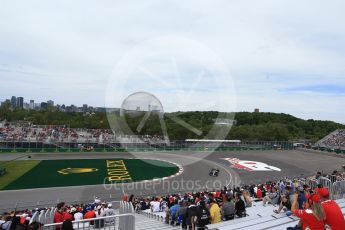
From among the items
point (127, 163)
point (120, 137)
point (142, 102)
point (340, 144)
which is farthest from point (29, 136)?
point (340, 144)


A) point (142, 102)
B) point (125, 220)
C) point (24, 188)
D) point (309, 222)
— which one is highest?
point (142, 102)

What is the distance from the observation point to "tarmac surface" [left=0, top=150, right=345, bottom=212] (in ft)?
68.7

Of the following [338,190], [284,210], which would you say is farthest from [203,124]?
[284,210]

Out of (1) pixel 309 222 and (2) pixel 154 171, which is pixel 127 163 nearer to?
(2) pixel 154 171

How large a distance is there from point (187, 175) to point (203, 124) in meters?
56.3

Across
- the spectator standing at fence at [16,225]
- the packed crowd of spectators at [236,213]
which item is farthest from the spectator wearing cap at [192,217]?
the spectator standing at fence at [16,225]

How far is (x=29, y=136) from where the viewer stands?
45562mm

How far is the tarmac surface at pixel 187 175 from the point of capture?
20.9m

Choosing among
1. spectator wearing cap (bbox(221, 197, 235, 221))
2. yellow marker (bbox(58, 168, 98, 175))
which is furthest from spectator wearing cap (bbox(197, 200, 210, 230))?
yellow marker (bbox(58, 168, 98, 175))

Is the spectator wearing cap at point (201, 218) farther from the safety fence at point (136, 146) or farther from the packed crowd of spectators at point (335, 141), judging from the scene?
the packed crowd of spectators at point (335, 141)

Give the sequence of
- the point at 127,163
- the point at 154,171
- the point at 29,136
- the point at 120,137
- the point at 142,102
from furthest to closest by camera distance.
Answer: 1. the point at 120,137
2. the point at 29,136
3. the point at 127,163
4. the point at 154,171
5. the point at 142,102

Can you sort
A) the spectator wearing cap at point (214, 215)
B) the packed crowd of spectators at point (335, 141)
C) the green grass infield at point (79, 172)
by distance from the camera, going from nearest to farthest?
the spectator wearing cap at point (214, 215) < the green grass infield at point (79, 172) < the packed crowd of spectators at point (335, 141)

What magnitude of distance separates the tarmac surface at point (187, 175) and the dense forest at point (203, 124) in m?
10.1

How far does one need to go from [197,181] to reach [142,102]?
1041cm
